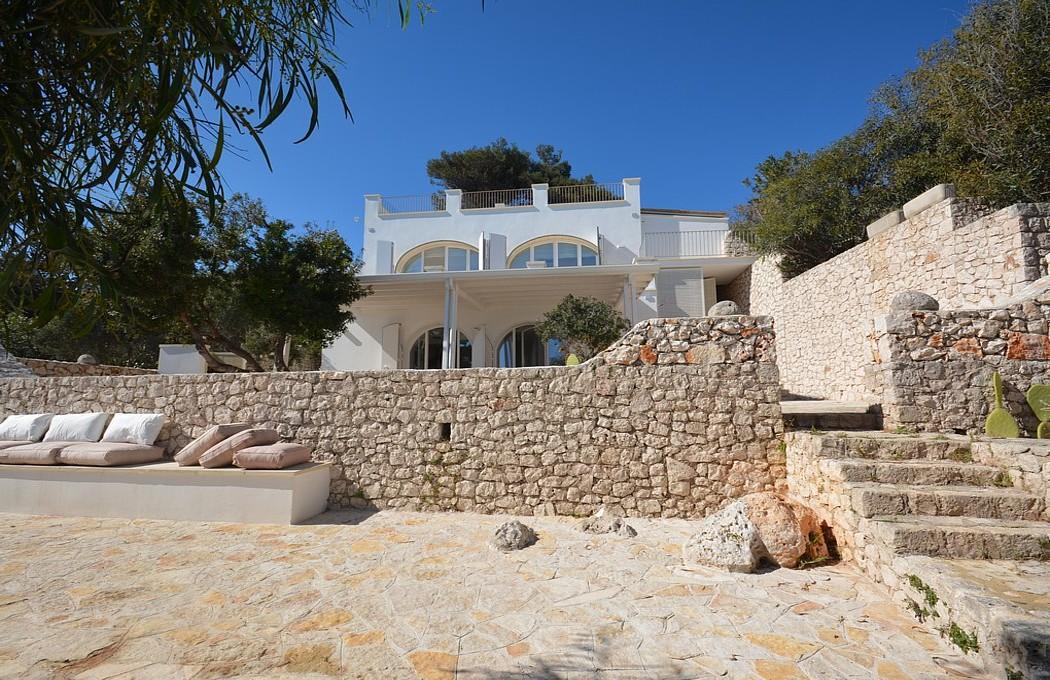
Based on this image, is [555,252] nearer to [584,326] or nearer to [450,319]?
[450,319]

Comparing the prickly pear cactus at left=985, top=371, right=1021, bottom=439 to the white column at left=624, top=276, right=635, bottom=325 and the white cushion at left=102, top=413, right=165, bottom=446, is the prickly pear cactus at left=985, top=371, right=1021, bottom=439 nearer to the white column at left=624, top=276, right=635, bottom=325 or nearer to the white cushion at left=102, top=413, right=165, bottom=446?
the white column at left=624, top=276, right=635, bottom=325

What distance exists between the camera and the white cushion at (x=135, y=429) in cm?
634

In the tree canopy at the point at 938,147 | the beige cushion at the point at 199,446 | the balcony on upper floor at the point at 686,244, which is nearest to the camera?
the beige cushion at the point at 199,446

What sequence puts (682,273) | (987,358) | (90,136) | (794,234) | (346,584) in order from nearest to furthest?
(90,136) < (346,584) < (987,358) < (794,234) < (682,273)

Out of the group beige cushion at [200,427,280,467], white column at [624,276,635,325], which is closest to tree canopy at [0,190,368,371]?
beige cushion at [200,427,280,467]

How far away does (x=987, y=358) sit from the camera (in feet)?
16.2

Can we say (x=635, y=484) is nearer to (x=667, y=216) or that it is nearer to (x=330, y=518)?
(x=330, y=518)

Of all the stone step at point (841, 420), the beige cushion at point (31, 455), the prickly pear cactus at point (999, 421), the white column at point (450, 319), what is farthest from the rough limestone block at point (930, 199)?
the beige cushion at point (31, 455)

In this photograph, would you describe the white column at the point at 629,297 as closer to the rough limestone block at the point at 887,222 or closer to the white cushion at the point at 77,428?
the rough limestone block at the point at 887,222

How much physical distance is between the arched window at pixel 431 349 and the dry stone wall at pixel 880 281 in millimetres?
8188

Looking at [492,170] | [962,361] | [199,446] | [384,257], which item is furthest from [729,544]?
[492,170]

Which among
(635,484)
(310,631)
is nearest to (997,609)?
(635,484)

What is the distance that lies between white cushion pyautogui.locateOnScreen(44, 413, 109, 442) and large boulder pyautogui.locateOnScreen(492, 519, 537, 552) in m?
5.69

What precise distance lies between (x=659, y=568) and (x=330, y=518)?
3.75 meters
